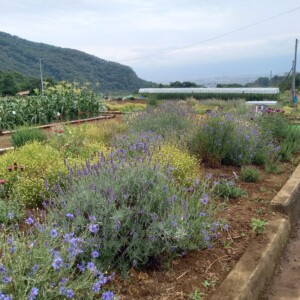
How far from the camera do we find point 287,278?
129 inches

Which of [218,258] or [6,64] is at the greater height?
[6,64]

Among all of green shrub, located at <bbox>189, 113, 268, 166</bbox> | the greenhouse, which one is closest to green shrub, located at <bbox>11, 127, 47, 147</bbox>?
green shrub, located at <bbox>189, 113, 268, 166</bbox>

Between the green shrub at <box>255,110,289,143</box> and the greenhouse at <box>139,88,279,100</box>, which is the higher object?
the green shrub at <box>255,110,289,143</box>

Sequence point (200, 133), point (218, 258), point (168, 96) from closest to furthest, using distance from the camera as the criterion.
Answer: point (218, 258) < point (200, 133) < point (168, 96)

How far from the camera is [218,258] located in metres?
3.17

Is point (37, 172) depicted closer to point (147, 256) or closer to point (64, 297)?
point (147, 256)

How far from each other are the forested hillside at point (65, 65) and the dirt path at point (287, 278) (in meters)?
48.6

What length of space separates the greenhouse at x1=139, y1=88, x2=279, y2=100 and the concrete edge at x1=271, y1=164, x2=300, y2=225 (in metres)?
28.3

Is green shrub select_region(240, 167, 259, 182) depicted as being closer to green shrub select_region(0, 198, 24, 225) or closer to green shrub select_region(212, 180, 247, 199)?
green shrub select_region(212, 180, 247, 199)

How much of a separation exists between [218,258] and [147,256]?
26.5 inches

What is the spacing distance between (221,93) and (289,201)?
104 feet

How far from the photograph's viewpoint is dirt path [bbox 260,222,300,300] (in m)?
3.03

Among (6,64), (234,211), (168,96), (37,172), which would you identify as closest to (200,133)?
(234,211)

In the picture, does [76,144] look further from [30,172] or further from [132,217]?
[132,217]
